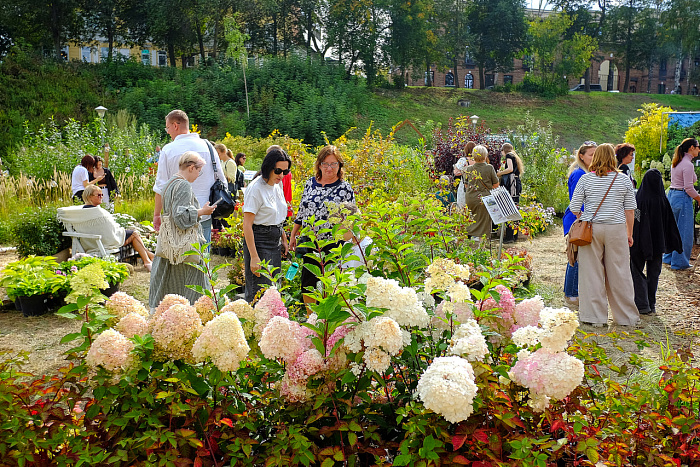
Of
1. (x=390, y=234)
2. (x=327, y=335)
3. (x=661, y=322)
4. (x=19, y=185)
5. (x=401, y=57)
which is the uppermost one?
(x=401, y=57)

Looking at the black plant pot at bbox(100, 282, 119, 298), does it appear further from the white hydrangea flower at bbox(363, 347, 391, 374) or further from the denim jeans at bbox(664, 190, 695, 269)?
the denim jeans at bbox(664, 190, 695, 269)

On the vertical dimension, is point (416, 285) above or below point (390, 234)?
below

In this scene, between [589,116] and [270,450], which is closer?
[270,450]

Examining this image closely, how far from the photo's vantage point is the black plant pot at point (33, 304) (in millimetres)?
5984

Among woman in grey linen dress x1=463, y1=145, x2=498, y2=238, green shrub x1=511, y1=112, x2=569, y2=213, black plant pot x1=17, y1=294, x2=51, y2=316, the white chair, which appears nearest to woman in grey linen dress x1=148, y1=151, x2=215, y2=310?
black plant pot x1=17, y1=294, x2=51, y2=316

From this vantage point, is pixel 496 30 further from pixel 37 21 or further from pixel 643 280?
pixel 643 280

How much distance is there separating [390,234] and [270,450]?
0.96m

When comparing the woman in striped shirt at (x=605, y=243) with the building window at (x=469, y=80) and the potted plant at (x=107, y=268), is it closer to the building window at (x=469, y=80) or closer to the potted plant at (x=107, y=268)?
the potted plant at (x=107, y=268)

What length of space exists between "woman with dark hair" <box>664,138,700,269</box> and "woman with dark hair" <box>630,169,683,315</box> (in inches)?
47.3

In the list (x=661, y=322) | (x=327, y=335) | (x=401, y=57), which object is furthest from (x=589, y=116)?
(x=327, y=335)

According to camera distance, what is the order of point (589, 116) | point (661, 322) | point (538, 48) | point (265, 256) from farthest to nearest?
point (538, 48) < point (589, 116) < point (661, 322) < point (265, 256)

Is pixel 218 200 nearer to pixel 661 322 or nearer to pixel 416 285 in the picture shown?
pixel 416 285

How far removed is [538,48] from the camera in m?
42.1

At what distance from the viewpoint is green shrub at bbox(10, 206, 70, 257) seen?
23.9ft
